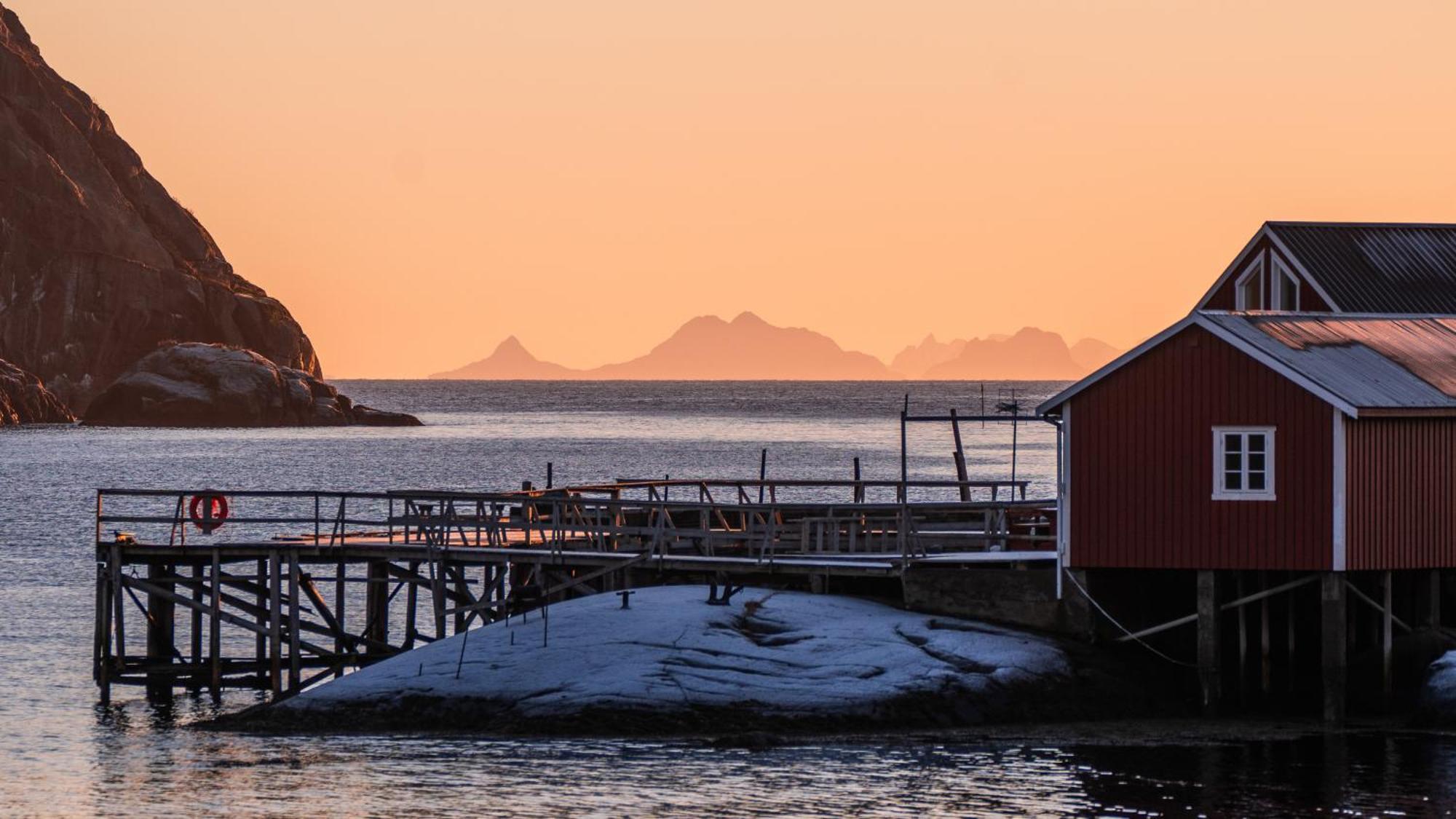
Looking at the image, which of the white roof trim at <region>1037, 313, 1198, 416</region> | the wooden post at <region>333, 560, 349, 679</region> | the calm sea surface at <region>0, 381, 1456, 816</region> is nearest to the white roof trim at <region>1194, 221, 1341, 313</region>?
the white roof trim at <region>1037, 313, 1198, 416</region>

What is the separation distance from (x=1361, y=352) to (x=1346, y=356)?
0.67 m

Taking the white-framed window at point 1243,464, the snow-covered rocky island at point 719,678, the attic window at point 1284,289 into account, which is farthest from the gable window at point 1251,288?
the snow-covered rocky island at point 719,678

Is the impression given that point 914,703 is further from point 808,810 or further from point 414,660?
point 414,660

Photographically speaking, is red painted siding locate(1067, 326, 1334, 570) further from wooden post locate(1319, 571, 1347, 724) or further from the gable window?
the gable window

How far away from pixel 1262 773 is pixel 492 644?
39.5 ft

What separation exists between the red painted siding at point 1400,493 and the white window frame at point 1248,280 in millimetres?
11187

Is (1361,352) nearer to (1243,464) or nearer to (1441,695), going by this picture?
(1243,464)

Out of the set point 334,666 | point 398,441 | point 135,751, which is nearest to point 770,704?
point 135,751

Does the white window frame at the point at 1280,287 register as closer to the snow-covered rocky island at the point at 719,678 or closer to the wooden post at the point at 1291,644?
the wooden post at the point at 1291,644

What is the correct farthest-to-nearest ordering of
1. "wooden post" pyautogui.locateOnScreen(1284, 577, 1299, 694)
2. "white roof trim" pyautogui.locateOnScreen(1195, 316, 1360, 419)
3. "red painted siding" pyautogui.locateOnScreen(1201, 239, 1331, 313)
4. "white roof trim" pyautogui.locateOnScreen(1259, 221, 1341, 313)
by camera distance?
"red painted siding" pyautogui.locateOnScreen(1201, 239, 1331, 313) < "white roof trim" pyautogui.locateOnScreen(1259, 221, 1341, 313) < "wooden post" pyautogui.locateOnScreen(1284, 577, 1299, 694) < "white roof trim" pyautogui.locateOnScreen(1195, 316, 1360, 419)

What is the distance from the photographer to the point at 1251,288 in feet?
148

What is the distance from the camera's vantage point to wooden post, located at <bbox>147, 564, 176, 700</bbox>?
41.1 metres

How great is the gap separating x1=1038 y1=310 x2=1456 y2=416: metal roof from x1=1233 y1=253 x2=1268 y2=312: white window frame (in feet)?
22.5

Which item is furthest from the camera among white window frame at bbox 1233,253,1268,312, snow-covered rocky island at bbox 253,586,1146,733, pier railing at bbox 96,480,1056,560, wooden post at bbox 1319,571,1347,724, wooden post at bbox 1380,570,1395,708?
white window frame at bbox 1233,253,1268,312
